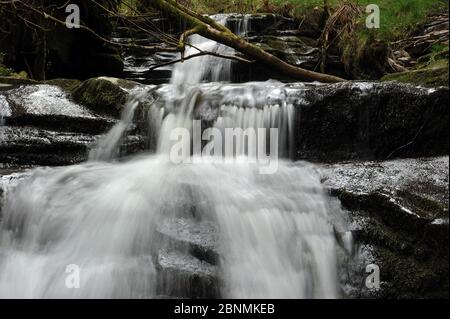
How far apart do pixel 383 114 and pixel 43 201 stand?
3.06 m

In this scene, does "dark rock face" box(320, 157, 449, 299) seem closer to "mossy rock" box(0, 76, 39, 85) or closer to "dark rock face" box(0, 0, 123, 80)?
"mossy rock" box(0, 76, 39, 85)

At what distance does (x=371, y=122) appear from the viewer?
4164 millimetres

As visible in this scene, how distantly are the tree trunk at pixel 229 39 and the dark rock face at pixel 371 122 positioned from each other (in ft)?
6.22

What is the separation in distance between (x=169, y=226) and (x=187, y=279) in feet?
1.69

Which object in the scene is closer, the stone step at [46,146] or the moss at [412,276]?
the moss at [412,276]

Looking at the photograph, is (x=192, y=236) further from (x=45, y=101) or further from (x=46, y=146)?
(x=45, y=101)

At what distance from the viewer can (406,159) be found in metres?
3.91

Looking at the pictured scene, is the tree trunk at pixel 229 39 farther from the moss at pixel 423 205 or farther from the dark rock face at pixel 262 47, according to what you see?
the moss at pixel 423 205

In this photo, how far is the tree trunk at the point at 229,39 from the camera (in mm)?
6184

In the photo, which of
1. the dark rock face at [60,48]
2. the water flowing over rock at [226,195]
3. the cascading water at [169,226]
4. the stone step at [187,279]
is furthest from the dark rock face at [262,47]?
the stone step at [187,279]

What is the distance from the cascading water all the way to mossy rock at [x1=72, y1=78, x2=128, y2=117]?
3.26 feet

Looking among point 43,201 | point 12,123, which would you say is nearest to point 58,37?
point 12,123

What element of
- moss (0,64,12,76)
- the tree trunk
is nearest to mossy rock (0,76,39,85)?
moss (0,64,12,76)

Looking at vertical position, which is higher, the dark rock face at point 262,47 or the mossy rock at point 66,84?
the dark rock face at point 262,47
